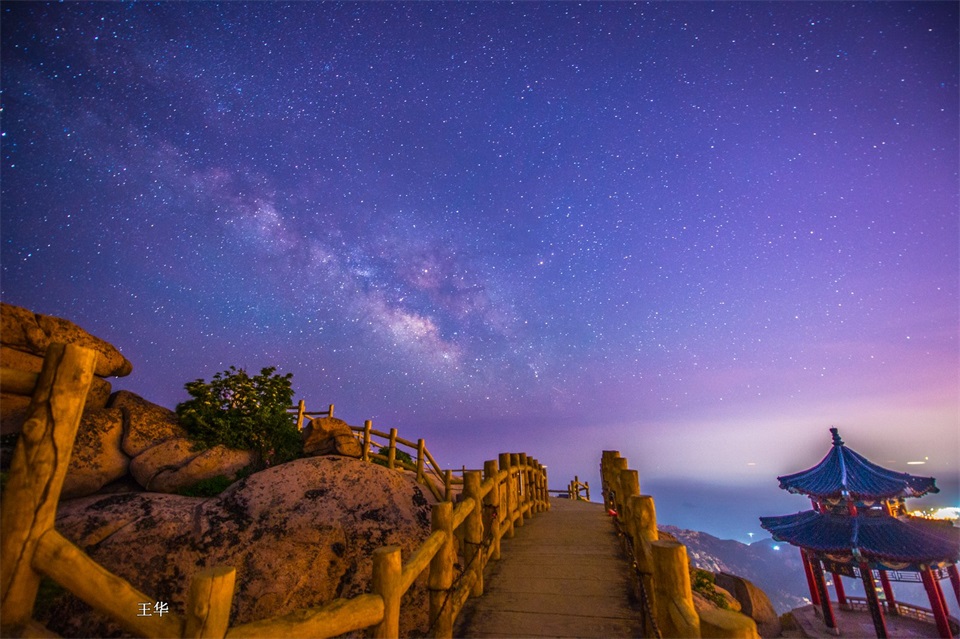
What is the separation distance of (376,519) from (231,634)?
18.7ft

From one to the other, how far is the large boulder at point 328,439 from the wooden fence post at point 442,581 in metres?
7.28

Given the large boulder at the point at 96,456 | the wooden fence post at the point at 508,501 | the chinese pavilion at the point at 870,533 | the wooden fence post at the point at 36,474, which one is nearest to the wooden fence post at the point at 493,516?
the wooden fence post at the point at 508,501

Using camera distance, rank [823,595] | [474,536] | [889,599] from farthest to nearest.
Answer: [889,599] → [823,595] → [474,536]

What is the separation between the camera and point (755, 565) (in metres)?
113

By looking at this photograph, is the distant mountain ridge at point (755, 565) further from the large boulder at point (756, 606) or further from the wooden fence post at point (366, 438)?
the wooden fence post at point (366, 438)

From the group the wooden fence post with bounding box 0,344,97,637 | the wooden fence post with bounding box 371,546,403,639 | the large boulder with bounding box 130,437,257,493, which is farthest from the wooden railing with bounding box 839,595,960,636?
the wooden fence post with bounding box 0,344,97,637

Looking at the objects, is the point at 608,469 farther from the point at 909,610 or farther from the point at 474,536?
the point at 909,610

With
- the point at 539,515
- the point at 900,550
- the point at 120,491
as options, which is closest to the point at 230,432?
the point at 120,491

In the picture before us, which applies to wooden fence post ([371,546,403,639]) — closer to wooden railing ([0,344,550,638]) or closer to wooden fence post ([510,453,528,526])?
wooden railing ([0,344,550,638])

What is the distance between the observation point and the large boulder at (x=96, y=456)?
24.7 feet

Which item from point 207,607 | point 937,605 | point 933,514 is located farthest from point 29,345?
point 933,514

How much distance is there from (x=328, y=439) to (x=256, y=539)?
3920 mm

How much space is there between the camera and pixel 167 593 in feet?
19.8

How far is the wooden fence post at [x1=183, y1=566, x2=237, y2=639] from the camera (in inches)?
87.4
